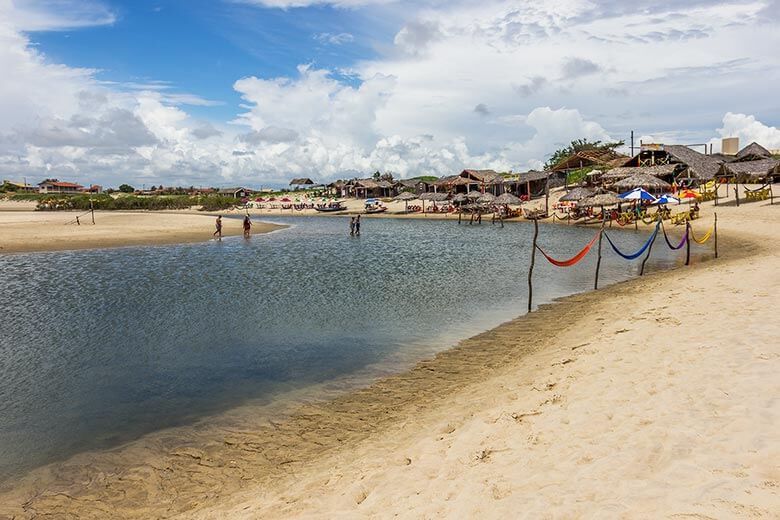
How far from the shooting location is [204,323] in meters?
14.6

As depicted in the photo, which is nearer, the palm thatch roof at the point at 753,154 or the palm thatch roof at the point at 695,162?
the palm thatch roof at the point at 695,162

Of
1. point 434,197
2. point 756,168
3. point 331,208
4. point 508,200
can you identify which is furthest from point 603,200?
point 331,208

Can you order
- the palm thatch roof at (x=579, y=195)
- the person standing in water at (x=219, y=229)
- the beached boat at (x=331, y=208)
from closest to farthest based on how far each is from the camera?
the person standing in water at (x=219, y=229)
the palm thatch roof at (x=579, y=195)
the beached boat at (x=331, y=208)

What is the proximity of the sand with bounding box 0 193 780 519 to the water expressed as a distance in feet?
4.68

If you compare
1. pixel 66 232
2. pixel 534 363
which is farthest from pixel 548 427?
pixel 66 232

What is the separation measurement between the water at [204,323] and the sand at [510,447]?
1.43 m

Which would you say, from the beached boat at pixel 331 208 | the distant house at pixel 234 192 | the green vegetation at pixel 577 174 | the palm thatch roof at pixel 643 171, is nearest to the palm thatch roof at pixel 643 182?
the palm thatch roof at pixel 643 171

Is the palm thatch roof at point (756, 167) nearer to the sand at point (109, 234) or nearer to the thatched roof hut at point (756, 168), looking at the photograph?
the thatched roof hut at point (756, 168)

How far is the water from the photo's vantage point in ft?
28.8

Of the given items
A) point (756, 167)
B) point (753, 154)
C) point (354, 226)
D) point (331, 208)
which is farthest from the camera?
point (331, 208)

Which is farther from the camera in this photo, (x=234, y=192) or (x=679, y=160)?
(x=234, y=192)

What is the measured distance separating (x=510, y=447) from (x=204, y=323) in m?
11.5

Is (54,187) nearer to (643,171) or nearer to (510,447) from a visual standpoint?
(643,171)

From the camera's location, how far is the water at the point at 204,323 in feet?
28.8
